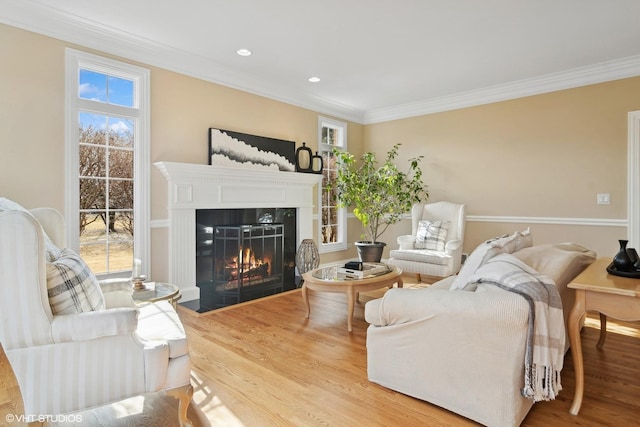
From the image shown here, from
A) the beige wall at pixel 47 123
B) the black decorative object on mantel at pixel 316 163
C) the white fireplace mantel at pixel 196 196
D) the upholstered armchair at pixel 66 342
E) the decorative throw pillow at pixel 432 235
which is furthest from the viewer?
the black decorative object on mantel at pixel 316 163

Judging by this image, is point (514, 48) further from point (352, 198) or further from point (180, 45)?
point (180, 45)

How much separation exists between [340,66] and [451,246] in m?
2.66

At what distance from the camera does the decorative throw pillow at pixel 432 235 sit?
16.2 feet

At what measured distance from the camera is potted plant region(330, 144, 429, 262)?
18.4 ft

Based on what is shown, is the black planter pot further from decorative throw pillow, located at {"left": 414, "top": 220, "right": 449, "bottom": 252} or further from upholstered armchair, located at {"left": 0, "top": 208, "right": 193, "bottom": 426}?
upholstered armchair, located at {"left": 0, "top": 208, "right": 193, "bottom": 426}

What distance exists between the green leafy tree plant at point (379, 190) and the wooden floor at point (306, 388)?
2717mm

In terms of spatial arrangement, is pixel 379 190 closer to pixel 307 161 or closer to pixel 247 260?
pixel 307 161

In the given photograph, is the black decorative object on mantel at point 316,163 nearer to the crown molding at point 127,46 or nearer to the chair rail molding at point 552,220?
the crown molding at point 127,46

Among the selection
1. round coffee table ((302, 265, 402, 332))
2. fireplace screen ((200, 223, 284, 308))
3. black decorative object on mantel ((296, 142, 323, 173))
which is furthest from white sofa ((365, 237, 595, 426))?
black decorative object on mantel ((296, 142, 323, 173))

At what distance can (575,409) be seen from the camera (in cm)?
191

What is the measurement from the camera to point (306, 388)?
85.3 inches

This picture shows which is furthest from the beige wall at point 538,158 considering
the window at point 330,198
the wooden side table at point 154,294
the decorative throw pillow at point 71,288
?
the decorative throw pillow at point 71,288

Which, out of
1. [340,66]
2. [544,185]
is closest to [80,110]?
[340,66]

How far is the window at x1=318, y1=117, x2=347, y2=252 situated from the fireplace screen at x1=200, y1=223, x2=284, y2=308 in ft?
4.62
